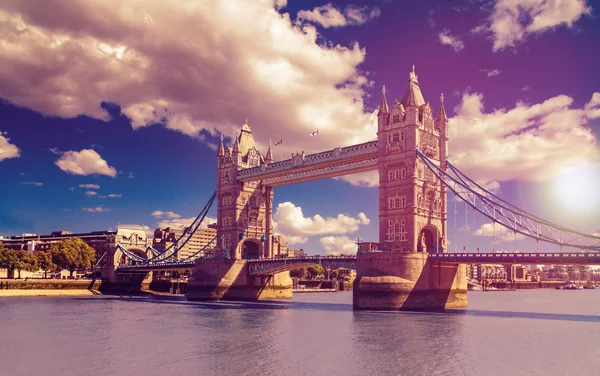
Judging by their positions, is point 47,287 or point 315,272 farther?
point 315,272

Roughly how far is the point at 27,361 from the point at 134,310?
37.0 metres

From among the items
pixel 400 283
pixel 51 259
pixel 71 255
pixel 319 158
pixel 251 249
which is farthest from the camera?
pixel 71 255

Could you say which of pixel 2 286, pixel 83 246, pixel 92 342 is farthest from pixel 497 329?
pixel 83 246

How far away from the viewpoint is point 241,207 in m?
105

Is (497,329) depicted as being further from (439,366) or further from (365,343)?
(439,366)

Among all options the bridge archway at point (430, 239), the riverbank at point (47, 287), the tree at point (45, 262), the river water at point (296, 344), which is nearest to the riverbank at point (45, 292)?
the riverbank at point (47, 287)

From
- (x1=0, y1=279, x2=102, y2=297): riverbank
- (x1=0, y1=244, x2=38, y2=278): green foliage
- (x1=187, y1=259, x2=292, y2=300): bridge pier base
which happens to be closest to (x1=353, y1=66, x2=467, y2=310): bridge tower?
(x1=187, y1=259, x2=292, y2=300): bridge pier base

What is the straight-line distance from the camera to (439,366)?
35562 millimetres

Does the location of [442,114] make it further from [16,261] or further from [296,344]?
[16,261]

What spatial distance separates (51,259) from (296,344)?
9648 cm

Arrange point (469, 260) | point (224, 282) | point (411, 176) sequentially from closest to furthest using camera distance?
point (469, 260)
point (411, 176)
point (224, 282)

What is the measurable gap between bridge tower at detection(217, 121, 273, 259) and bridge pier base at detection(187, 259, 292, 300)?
6.17 metres

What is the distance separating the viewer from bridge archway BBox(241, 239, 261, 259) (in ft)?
350

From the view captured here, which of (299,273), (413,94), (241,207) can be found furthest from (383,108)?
(299,273)
